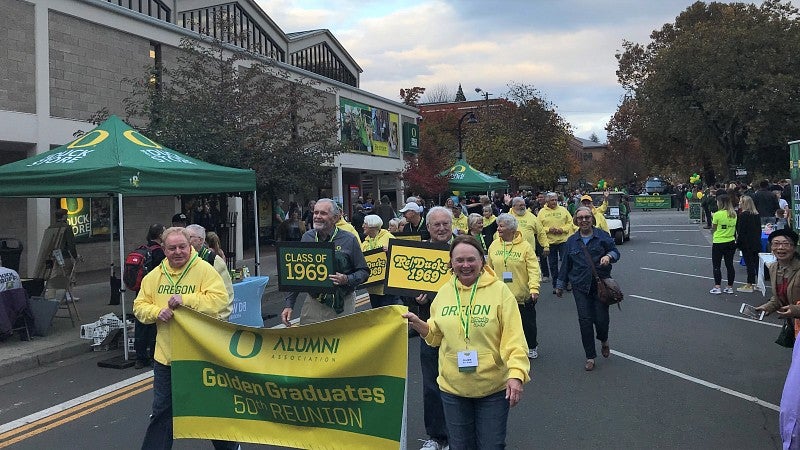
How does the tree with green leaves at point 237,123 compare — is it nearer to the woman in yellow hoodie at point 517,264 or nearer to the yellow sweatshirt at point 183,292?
the woman in yellow hoodie at point 517,264

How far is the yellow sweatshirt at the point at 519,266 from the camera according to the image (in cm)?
745

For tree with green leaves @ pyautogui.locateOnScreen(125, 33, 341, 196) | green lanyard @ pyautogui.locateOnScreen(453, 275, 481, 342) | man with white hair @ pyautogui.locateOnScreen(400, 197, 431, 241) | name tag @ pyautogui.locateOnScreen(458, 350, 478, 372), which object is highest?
tree with green leaves @ pyautogui.locateOnScreen(125, 33, 341, 196)

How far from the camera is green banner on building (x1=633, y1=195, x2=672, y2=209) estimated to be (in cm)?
5306

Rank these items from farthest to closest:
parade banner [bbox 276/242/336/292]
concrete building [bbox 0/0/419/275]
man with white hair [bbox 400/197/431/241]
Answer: concrete building [bbox 0/0/419/275]
man with white hair [bbox 400/197/431/241]
parade banner [bbox 276/242/336/292]

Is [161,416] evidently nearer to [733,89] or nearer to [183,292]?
[183,292]

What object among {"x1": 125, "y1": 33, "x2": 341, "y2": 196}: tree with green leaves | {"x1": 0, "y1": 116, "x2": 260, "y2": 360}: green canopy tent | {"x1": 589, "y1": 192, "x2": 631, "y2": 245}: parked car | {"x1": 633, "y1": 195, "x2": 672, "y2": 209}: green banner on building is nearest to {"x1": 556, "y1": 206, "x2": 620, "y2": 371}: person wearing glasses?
{"x1": 0, "y1": 116, "x2": 260, "y2": 360}: green canopy tent

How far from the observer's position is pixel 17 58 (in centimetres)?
1520

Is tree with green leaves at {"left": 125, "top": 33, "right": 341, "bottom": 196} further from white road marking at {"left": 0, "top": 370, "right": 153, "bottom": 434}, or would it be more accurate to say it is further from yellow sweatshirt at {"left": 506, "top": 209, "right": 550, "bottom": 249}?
white road marking at {"left": 0, "top": 370, "right": 153, "bottom": 434}

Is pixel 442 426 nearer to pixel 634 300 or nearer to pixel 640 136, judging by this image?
pixel 634 300

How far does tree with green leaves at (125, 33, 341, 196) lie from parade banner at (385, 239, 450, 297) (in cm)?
917

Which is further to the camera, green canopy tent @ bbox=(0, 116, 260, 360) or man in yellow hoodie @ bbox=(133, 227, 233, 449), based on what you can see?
green canopy tent @ bbox=(0, 116, 260, 360)

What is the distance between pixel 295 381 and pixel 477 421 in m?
1.16

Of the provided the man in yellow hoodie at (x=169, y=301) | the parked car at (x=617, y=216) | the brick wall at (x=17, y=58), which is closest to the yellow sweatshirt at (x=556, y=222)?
the man in yellow hoodie at (x=169, y=301)

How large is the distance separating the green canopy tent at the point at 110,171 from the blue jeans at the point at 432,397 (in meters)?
4.98
